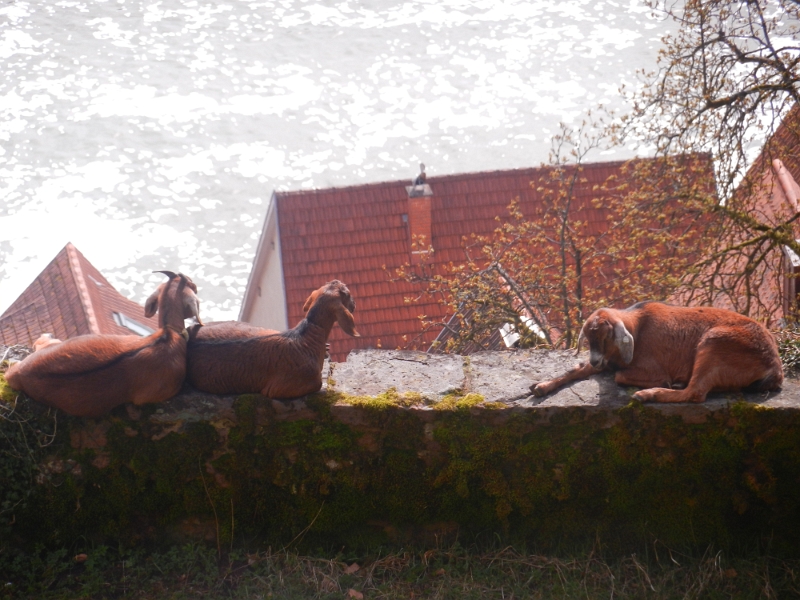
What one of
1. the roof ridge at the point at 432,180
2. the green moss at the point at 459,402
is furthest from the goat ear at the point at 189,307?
the roof ridge at the point at 432,180

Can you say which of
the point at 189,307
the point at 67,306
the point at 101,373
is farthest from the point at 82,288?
the point at 101,373

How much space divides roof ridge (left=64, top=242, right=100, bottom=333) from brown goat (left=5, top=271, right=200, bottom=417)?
450 inches

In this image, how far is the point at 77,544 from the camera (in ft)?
15.5

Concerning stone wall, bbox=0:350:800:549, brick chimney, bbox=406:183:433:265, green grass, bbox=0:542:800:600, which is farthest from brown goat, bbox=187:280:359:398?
brick chimney, bbox=406:183:433:265

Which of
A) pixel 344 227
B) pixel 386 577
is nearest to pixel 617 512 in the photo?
pixel 386 577

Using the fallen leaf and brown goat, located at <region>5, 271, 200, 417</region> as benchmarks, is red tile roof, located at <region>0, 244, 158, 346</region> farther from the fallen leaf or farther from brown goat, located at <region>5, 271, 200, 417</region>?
the fallen leaf

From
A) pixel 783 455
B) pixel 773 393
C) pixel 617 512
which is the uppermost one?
pixel 773 393

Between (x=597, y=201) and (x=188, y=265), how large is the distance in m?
21.5

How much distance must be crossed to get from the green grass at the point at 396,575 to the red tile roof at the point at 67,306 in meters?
11.5

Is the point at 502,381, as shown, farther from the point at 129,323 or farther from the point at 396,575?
the point at 129,323

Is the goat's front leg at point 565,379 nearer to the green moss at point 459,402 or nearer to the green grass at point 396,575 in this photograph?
the green moss at point 459,402

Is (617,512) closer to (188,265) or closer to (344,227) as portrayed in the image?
(344,227)

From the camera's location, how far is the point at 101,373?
14.8 ft

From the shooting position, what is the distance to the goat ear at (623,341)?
4719mm
